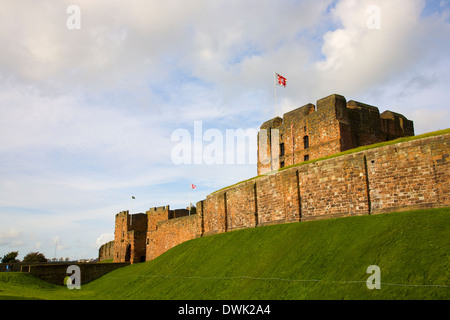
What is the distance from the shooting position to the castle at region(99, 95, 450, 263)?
56.7ft

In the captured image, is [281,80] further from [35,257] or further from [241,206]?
[35,257]

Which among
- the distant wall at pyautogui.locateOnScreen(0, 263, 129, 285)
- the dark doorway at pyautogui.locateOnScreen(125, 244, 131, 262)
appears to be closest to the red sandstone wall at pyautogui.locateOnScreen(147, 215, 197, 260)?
the dark doorway at pyautogui.locateOnScreen(125, 244, 131, 262)

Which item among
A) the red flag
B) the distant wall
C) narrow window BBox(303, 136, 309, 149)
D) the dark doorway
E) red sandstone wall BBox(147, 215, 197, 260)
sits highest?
the red flag

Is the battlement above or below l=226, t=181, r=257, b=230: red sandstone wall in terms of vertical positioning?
above

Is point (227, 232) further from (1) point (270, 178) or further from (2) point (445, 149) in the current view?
(2) point (445, 149)

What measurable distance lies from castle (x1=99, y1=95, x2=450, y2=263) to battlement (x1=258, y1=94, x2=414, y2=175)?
0.08m

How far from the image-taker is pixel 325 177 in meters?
21.5

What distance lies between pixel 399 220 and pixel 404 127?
23.1 meters

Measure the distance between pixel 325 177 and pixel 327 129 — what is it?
11.0 m

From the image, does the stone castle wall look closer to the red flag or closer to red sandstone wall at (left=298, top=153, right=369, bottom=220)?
red sandstone wall at (left=298, top=153, right=369, bottom=220)
